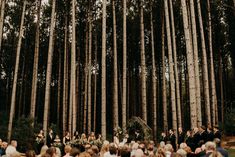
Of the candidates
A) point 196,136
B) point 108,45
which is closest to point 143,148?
point 196,136

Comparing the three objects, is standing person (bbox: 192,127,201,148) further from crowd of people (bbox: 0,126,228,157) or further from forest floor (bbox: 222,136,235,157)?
forest floor (bbox: 222,136,235,157)

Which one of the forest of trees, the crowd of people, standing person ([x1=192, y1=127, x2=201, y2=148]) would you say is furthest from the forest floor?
standing person ([x1=192, y1=127, x2=201, y2=148])

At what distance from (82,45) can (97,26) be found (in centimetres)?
222

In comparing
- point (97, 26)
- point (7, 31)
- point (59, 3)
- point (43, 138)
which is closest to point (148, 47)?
point (97, 26)

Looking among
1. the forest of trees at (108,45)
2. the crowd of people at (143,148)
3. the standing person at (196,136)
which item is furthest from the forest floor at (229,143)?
the standing person at (196,136)

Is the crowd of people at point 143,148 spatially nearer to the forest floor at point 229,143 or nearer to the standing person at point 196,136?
the standing person at point 196,136

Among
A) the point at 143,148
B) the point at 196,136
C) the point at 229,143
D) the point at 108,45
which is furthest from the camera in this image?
the point at 108,45

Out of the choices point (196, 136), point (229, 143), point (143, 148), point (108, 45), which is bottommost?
point (229, 143)

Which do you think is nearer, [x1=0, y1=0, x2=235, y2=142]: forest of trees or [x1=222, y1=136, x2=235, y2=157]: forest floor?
[x1=222, y1=136, x2=235, y2=157]: forest floor

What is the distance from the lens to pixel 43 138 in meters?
15.4

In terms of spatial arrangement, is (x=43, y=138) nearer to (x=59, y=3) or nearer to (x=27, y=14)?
Answer: (x=59, y=3)

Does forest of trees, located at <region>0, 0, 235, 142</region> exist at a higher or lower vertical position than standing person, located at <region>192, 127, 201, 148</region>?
higher

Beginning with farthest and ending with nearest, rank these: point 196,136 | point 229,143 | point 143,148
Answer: point 229,143 < point 196,136 < point 143,148

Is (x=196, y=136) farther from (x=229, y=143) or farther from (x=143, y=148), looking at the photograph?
(x=229, y=143)
